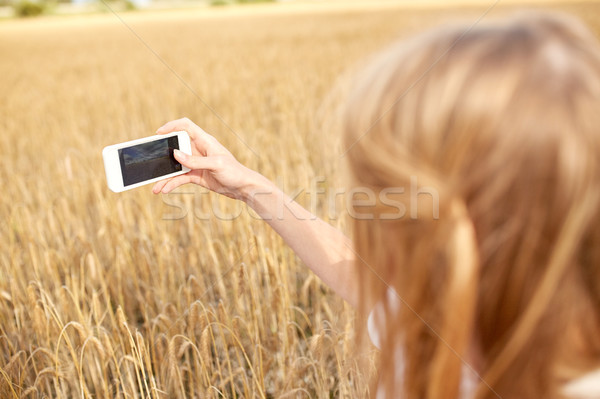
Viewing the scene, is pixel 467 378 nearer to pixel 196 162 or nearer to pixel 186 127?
pixel 196 162

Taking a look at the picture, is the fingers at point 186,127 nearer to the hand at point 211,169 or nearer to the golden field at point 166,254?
the hand at point 211,169

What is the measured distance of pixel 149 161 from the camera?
1.11m

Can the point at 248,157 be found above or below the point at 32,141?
below

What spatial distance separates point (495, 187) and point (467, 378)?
0.26 m

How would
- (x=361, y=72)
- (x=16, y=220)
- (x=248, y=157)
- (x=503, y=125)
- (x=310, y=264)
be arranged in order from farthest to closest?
(x=248, y=157), (x=16, y=220), (x=310, y=264), (x=361, y=72), (x=503, y=125)

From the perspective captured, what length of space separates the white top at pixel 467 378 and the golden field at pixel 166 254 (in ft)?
0.32

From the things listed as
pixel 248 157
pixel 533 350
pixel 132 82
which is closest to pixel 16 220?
pixel 248 157

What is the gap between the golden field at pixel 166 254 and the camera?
118cm

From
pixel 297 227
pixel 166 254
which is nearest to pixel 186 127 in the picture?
pixel 297 227

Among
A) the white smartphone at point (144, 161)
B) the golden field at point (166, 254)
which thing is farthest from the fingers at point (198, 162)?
the golden field at point (166, 254)

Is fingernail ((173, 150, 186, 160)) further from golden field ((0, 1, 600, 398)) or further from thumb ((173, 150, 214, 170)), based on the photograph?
golden field ((0, 1, 600, 398))

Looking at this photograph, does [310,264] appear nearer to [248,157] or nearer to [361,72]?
[361,72]

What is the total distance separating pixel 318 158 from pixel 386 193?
2.15 m

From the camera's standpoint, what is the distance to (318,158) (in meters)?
2.64
